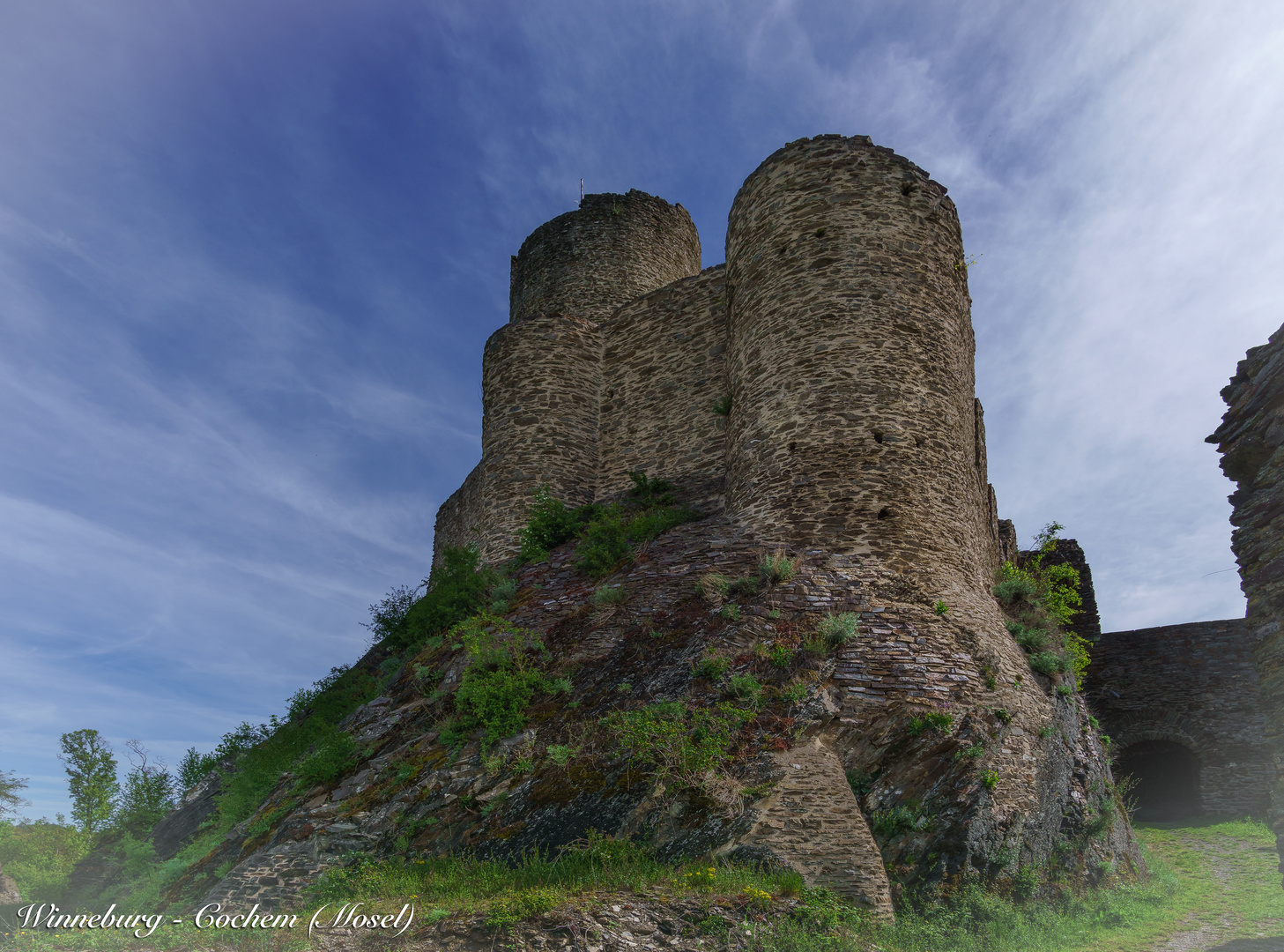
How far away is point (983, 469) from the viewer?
15.7 meters

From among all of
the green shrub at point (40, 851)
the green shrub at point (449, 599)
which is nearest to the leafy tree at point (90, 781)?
the green shrub at point (40, 851)

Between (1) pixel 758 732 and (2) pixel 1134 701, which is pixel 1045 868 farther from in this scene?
(2) pixel 1134 701

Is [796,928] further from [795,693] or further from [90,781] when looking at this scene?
[90,781]

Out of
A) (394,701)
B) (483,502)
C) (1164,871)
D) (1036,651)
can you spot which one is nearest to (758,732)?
(1036,651)

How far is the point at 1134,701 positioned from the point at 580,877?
62.8ft

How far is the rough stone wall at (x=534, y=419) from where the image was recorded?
57.0 feet

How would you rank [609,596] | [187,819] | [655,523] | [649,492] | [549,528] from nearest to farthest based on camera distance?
[609,596] < [655,523] < [187,819] < [549,528] < [649,492]

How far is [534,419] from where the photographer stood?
59.0ft

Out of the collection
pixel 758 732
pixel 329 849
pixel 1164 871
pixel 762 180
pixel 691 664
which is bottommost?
pixel 1164 871

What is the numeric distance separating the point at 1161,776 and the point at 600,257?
2098 centimetres

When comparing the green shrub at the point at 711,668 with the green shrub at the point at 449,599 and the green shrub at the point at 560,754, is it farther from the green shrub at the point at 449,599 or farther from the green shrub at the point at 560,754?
the green shrub at the point at 449,599

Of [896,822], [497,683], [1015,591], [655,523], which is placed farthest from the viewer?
[655,523]

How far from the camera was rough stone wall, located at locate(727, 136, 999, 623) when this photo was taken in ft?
38.4

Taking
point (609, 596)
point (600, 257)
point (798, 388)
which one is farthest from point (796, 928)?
point (600, 257)
